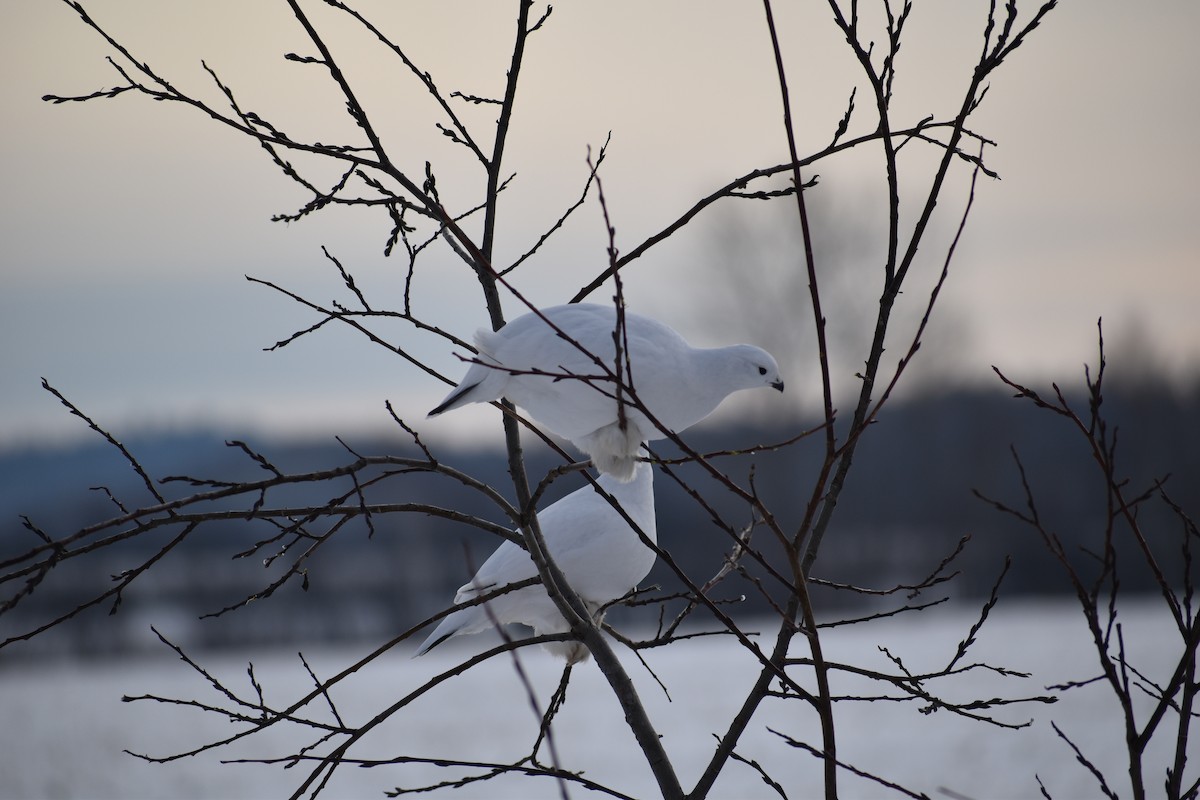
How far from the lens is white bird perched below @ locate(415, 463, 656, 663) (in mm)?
3828

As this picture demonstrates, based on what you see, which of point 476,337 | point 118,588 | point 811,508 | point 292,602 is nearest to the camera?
point 811,508

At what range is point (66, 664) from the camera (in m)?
18.7

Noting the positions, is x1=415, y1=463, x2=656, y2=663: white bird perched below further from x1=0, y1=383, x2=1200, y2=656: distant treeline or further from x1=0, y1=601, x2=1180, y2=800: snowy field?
x1=0, y1=383, x2=1200, y2=656: distant treeline

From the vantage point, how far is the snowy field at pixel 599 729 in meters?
9.41

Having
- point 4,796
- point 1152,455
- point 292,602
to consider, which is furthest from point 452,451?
point 1152,455

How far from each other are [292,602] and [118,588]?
66.4 ft

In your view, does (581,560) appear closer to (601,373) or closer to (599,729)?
(601,373)

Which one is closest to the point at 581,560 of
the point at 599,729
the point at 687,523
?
the point at 599,729

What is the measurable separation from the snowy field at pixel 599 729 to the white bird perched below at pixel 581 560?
4.04 m

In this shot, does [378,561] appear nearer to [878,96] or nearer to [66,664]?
[66,664]

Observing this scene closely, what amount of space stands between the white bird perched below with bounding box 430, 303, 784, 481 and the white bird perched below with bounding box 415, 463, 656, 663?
1.36 metres

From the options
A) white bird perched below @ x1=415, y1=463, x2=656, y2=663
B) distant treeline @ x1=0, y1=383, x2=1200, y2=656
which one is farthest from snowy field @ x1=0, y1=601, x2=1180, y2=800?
white bird perched below @ x1=415, y1=463, x2=656, y2=663

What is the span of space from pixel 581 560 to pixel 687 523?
756 inches

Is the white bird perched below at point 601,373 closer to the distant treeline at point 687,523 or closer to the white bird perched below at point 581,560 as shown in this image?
the white bird perched below at point 581,560
